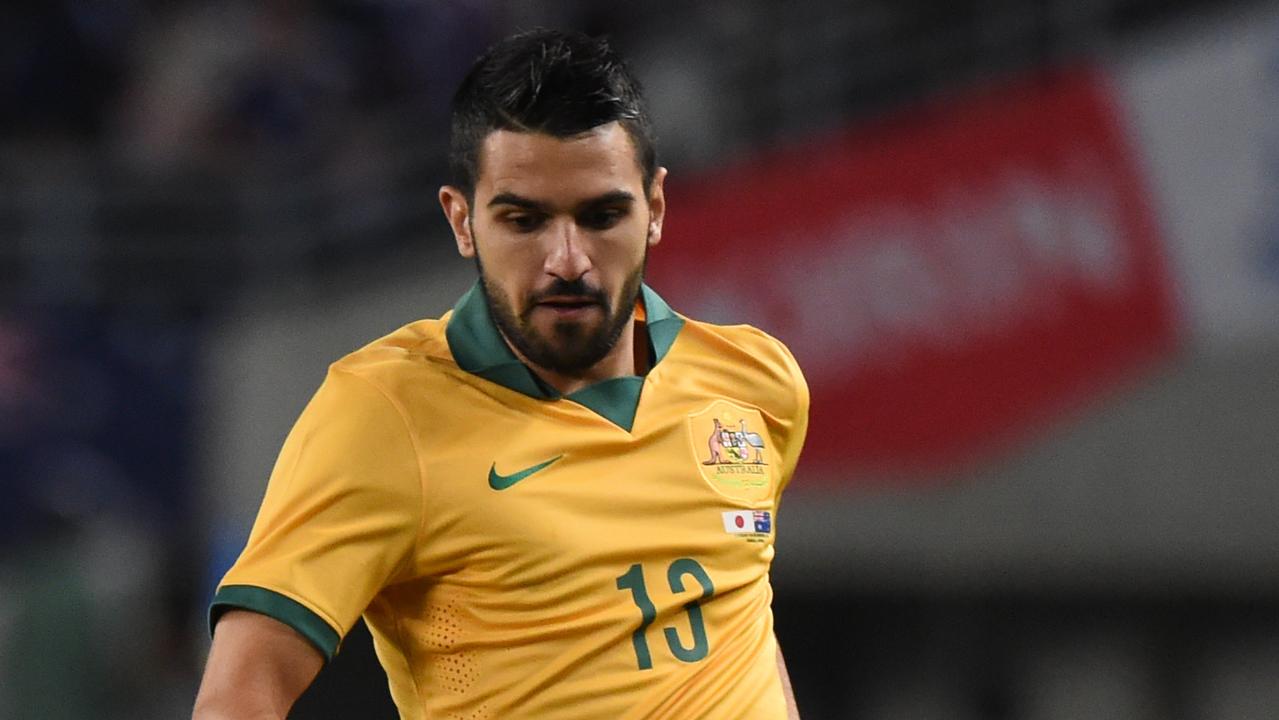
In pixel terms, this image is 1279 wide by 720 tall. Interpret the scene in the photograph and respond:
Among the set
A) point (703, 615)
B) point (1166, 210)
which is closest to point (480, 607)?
point (703, 615)

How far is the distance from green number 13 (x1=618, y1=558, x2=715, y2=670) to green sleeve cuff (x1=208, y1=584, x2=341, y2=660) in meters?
0.42

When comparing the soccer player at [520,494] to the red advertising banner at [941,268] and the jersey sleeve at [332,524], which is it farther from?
the red advertising banner at [941,268]

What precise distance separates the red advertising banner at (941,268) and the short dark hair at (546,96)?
3890 millimetres

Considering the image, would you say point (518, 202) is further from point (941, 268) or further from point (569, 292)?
point (941, 268)

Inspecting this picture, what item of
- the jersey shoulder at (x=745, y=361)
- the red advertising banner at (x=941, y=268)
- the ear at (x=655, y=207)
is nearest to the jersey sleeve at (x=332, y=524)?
the ear at (x=655, y=207)

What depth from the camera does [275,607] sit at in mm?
2385

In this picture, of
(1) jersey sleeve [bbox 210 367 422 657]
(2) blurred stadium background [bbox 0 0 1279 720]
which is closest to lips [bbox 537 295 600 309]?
(1) jersey sleeve [bbox 210 367 422 657]

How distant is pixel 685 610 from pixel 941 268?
4.15 m

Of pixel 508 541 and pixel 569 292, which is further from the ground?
pixel 569 292

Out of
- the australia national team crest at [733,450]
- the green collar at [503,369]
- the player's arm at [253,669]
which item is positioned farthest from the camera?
the australia national team crest at [733,450]

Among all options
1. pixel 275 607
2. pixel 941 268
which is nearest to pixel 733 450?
pixel 275 607

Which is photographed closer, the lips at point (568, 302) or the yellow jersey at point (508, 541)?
the yellow jersey at point (508, 541)

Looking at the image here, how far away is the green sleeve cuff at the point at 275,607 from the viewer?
238 cm

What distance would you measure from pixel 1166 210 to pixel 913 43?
111 centimetres
